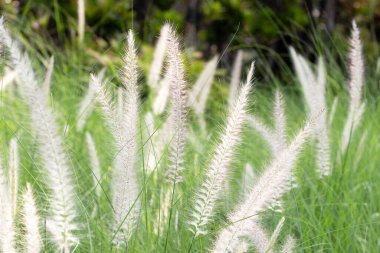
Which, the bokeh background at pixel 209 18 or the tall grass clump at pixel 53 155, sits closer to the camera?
the tall grass clump at pixel 53 155

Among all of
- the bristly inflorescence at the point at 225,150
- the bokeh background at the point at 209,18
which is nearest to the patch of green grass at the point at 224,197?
the bristly inflorescence at the point at 225,150

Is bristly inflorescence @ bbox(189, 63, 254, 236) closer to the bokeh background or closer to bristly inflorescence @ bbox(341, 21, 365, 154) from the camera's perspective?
bristly inflorescence @ bbox(341, 21, 365, 154)

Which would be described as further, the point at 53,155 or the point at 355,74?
the point at 355,74

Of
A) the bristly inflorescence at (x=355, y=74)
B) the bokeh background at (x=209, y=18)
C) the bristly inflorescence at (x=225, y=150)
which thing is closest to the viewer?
the bristly inflorescence at (x=225, y=150)

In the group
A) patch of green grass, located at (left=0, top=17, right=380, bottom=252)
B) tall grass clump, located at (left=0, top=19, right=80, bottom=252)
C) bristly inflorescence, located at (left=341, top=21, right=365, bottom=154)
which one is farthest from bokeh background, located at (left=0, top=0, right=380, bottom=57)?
tall grass clump, located at (left=0, top=19, right=80, bottom=252)

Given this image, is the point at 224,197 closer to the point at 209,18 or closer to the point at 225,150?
the point at 225,150

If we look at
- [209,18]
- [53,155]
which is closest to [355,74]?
[53,155]

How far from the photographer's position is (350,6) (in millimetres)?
10031

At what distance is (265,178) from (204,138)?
159cm

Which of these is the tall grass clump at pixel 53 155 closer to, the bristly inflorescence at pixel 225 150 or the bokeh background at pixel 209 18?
the bristly inflorescence at pixel 225 150

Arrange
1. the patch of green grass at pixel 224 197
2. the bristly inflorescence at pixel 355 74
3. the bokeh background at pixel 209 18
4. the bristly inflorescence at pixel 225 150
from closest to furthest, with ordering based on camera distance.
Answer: the bristly inflorescence at pixel 225 150 < the patch of green grass at pixel 224 197 < the bristly inflorescence at pixel 355 74 < the bokeh background at pixel 209 18

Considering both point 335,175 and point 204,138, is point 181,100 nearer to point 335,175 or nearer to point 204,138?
point 335,175

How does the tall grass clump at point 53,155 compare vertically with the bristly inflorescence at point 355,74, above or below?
below

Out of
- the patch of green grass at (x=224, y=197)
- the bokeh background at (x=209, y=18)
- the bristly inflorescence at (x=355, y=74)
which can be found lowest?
the patch of green grass at (x=224, y=197)
